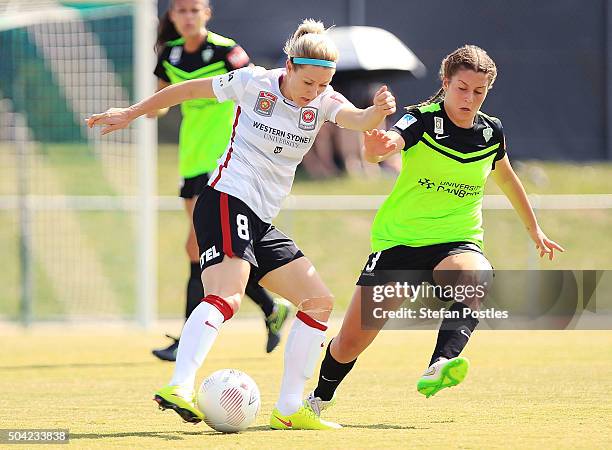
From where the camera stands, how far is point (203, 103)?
8.41 m

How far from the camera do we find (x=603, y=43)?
780 inches

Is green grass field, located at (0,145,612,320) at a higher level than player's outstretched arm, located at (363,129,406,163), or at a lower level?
lower

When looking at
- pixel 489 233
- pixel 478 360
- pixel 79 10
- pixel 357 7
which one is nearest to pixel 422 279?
pixel 478 360

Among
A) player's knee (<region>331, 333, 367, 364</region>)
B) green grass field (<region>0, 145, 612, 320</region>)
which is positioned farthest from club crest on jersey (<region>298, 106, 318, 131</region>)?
green grass field (<region>0, 145, 612, 320</region>)

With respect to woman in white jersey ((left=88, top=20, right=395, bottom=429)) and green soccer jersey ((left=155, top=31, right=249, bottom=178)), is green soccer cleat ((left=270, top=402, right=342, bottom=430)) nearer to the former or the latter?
woman in white jersey ((left=88, top=20, right=395, bottom=429))

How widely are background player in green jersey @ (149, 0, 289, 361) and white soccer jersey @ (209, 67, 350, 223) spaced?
2.82 m

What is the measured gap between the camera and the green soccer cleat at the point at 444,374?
507 centimetres

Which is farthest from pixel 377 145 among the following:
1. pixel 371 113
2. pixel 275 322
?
pixel 275 322

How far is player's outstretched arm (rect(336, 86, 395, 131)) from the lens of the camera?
4.95 metres

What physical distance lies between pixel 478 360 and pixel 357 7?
39.7 ft

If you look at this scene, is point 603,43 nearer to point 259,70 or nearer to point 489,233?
point 489,233

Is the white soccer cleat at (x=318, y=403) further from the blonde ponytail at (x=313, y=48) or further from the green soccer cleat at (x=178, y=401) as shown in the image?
the blonde ponytail at (x=313, y=48)

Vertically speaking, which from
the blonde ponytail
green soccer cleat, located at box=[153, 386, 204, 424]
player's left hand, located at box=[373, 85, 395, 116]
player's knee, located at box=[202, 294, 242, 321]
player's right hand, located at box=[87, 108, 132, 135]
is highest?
the blonde ponytail

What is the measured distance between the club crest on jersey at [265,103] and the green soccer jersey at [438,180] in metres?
0.67
